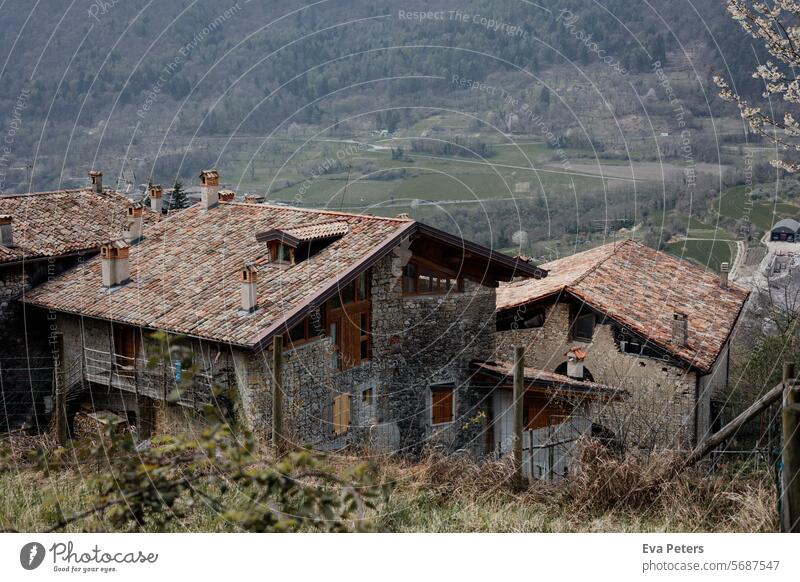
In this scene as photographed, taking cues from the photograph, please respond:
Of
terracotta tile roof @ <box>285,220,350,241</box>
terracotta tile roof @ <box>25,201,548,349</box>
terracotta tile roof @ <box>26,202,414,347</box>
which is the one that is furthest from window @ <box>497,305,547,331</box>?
terracotta tile roof @ <box>285,220,350,241</box>

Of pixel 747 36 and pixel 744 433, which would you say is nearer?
pixel 744 433

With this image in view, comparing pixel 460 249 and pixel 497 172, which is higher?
pixel 497 172

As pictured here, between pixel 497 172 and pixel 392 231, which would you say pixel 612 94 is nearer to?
pixel 497 172

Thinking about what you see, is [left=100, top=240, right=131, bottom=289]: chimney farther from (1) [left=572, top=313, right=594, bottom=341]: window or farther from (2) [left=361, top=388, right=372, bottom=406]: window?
(1) [left=572, top=313, right=594, bottom=341]: window

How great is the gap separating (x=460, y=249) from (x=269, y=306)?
3.54 meters

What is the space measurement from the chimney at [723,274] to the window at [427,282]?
793 centimetres

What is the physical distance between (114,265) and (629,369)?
8.87 metres

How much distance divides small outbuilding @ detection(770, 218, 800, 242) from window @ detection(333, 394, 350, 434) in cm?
771

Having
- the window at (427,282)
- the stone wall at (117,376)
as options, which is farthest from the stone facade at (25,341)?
the window at (427,282)

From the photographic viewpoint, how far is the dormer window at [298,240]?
578 inches

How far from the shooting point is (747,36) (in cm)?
1648

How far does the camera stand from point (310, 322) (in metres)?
13.7

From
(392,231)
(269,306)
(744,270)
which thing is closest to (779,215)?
(744,270)

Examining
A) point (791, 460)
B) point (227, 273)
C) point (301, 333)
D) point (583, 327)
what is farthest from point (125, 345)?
point (791, 460)
